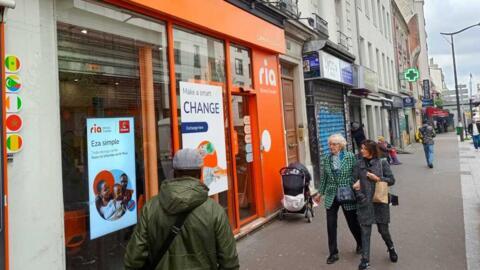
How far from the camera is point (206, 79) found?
6395mm

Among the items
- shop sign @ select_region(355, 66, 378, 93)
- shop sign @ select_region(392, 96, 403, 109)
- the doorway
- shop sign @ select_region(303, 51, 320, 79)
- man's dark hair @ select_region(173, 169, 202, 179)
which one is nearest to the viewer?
man's dark hair @ select_region(173, 169, 202, 179)

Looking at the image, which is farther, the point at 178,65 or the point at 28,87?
the point at 178,65

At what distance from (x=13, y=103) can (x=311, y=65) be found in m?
8.17

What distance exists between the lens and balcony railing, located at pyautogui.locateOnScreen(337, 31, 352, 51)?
1485cm

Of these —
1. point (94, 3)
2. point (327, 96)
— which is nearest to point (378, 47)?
point (327, 96)

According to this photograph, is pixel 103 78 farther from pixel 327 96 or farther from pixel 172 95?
pixel 327 96

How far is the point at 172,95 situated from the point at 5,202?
266 cm

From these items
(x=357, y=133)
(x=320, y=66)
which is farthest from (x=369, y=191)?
(x=357, y=133)

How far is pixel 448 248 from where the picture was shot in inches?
222

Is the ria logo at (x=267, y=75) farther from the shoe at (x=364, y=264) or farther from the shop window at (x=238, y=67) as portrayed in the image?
the shoe at (x=364, y=264)

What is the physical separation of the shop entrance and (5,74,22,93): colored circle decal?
3918 millimetres

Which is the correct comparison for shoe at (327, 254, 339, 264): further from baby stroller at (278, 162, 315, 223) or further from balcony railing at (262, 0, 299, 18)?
balcony railing at (262, 0, 299, 18)

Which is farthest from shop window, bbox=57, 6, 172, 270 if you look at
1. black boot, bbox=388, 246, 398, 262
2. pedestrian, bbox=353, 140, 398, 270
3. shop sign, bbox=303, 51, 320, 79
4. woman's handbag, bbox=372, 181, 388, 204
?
shop sign, bbox=303, 51, 320, 79

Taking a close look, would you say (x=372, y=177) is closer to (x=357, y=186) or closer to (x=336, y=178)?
(x=357, y=186)
